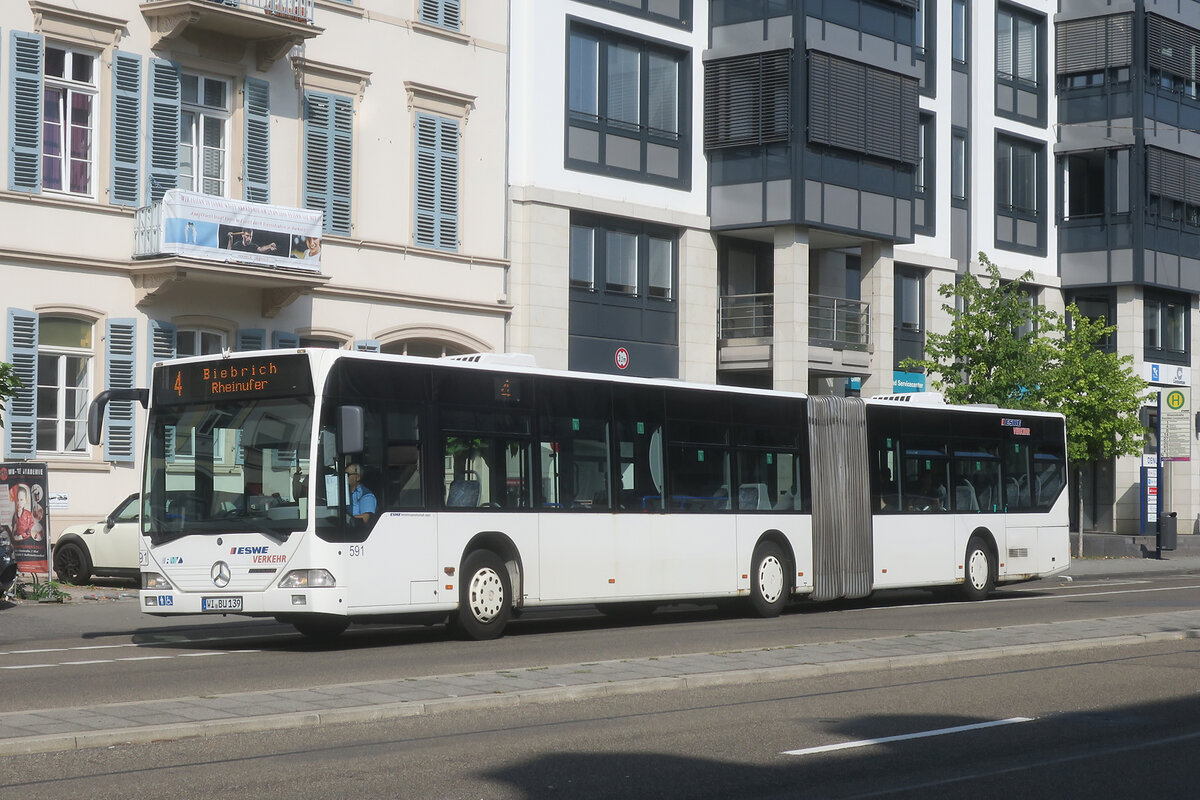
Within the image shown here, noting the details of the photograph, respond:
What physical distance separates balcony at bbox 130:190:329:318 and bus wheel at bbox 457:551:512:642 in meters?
10.2

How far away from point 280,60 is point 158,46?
97.6 inches

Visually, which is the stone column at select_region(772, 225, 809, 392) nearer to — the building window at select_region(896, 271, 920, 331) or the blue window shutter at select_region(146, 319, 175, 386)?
the building window at select_region(896, 271, 920, 331)

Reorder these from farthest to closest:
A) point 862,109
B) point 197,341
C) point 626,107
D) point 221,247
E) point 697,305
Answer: point 862,109 → point 697,305 → point 626,107 → point 197,341 → point 221,247

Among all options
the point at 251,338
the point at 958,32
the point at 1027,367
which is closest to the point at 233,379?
the point at 251,338

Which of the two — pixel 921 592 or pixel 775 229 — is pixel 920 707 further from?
pixel 775 229

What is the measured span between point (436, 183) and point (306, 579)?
1624 centimetres

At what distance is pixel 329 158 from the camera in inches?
1132

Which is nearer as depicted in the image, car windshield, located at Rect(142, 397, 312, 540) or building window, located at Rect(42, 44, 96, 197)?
car windshield, located at Rect(142, 397, 312, 540)

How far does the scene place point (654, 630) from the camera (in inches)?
742

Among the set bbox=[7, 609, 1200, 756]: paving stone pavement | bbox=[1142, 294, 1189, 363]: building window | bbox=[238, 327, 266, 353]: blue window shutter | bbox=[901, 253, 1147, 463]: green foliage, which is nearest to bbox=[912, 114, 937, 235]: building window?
bbox=[901, 253, 1147, 463]: green foliage

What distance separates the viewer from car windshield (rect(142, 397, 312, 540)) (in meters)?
15.6

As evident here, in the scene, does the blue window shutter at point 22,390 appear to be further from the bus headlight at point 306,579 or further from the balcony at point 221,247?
the bus headlight at point 306,579

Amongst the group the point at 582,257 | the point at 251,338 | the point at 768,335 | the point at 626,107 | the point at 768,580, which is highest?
the point at 626,107

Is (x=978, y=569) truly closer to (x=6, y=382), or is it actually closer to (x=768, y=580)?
(x=768, y=580)
